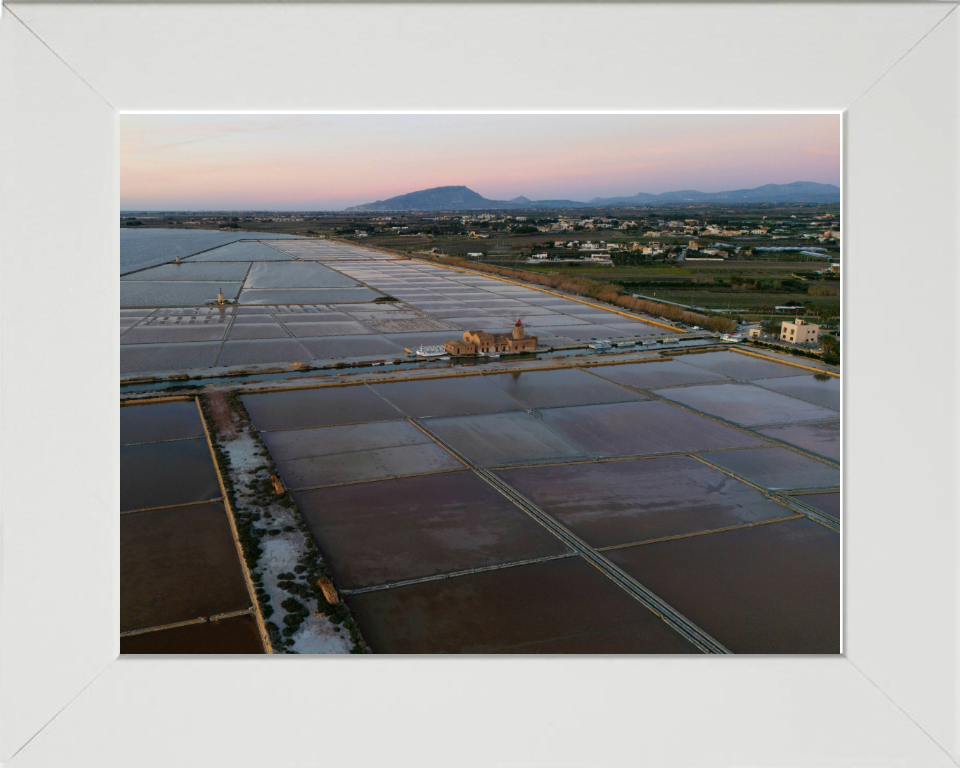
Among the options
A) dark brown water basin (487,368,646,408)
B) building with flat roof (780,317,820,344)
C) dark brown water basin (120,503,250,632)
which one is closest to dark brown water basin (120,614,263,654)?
dark brown water basin (120,503,250,632)

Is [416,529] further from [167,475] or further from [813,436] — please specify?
[813,436]

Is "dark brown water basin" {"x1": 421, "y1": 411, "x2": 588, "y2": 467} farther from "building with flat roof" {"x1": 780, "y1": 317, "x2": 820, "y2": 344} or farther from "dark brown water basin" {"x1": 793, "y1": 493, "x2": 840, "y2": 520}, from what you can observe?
"building with flat roof" {"x1": 780, "y1": 317, "x2": 820, "y2": 344}

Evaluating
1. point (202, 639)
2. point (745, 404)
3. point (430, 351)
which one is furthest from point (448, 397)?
point (202, 639)

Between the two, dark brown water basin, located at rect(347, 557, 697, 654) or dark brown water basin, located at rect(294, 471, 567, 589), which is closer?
dark brown water basin, located at rect(347, 557, 697, 654)

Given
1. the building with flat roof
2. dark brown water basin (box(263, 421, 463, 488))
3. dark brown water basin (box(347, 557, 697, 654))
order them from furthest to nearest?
the building with flat roof, dark brown water basin (box(263, 421, 463, 488)), dark brown water basin (box(347, 557, 697, 654))
